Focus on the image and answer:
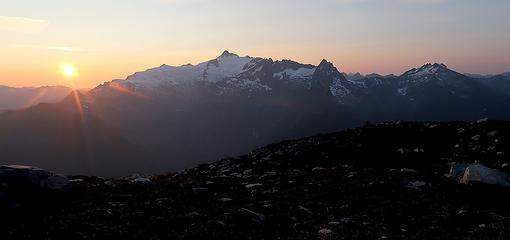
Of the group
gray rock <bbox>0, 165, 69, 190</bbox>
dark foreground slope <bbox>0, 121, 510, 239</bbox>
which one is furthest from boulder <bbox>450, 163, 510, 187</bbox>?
gray rock <bbox>0, 165, 69, 190</bbox>

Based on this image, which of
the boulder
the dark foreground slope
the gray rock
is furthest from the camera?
the boulder

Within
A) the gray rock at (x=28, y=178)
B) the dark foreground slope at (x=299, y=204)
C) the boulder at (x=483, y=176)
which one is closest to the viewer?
the dark foreground slope at (x=299, y=204)

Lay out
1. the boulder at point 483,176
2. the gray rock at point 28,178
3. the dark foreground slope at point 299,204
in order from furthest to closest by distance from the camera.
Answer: the boulder at point 483,176 < the gray rock at point 28,178 < the dark foreground slope at point 299,204

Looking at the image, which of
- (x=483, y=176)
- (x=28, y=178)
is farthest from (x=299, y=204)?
(x=28, y=178)

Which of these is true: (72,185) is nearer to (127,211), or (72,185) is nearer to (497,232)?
(127,211)

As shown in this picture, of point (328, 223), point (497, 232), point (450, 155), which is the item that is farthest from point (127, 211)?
point (450, 155)

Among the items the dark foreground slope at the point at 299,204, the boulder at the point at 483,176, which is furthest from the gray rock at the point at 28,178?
the boulder at the point at 483,176

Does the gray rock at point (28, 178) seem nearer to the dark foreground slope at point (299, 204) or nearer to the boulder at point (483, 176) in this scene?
the dark foreground slope at point (299, 204)

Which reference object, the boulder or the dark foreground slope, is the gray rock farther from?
the boulder

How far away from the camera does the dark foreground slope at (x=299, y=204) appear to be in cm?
1612

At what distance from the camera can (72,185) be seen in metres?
21.7

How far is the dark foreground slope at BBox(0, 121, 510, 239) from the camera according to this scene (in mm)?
16116

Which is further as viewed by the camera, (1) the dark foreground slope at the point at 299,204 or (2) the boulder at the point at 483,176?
(2) the boulder at the point at 483,176

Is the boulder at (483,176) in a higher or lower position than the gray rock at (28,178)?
lower
